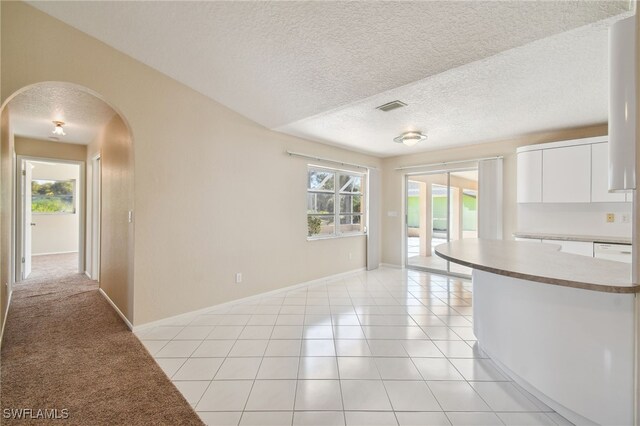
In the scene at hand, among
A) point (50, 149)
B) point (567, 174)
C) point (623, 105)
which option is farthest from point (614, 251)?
point (50, 149)

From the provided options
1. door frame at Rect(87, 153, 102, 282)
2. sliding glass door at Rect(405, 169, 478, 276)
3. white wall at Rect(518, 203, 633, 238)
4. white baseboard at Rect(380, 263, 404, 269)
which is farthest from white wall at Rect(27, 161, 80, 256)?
white wall at Rect(518, 203, 633, 238)

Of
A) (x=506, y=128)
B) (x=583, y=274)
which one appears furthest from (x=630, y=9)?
(x=506, y=128)

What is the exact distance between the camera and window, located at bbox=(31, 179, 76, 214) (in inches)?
269

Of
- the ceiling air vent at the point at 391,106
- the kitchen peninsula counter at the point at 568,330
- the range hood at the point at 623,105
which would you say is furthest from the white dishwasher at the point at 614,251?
the ceiling air vent at the point at 391,106

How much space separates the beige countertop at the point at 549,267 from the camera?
1.31 metres

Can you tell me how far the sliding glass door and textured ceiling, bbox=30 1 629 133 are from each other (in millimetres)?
3342

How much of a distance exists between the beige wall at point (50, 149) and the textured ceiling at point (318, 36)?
3775 mm

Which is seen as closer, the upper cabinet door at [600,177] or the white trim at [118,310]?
the white trim at [118,310]

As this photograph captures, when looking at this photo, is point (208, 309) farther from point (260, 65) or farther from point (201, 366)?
point (260, 65)

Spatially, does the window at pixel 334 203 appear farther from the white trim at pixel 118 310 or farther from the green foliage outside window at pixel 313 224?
the white trim at pixel 118 310

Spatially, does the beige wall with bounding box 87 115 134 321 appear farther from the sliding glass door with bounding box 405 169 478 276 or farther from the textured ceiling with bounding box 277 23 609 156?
the sliding glass door with bounding box 405 169 478 276

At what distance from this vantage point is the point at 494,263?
1.75m

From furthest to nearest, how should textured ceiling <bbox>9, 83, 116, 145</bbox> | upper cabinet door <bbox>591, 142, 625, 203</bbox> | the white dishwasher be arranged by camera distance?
1. upper cabinet door <bbox>591, 142, 625, 203</bbox>
2. the white dishwasher
3. textured ceiling <bbox>9, 83, 116, 145</bbox>

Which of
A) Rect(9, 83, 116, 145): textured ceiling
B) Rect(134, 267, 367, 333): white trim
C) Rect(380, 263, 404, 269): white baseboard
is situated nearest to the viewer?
Rect(134, 267, 367, 333): white trim
